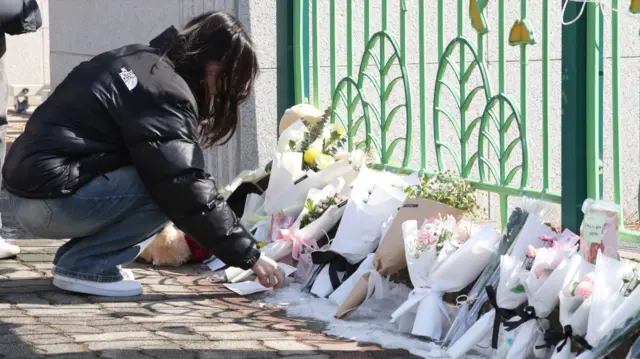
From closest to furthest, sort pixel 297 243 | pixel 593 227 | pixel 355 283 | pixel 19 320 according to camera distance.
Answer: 1. pixel 593 227
2. pixel 19 320
3. pixel 355 283
4. pixel 297 243

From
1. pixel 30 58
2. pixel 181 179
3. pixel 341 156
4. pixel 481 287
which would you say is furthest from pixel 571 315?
pixel 30 58

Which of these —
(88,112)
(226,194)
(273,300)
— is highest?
(88,112)

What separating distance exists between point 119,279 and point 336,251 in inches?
35.1

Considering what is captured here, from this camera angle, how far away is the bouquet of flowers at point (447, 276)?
3453 millimetres

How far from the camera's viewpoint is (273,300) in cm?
406

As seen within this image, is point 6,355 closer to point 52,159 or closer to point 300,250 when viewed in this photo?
point 52,159

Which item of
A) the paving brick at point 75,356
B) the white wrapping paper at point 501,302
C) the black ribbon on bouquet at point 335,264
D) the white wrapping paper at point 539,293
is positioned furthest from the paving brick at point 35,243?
the white wrapping paper at point 539,293

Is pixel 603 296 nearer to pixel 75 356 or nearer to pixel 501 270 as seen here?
pixel 501 270

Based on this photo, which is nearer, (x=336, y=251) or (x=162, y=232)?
(x=336, y=251)

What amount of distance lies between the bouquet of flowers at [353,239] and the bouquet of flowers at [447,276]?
22.0 inches

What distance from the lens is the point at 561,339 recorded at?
117 inches

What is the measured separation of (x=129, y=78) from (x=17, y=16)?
46.1 inches

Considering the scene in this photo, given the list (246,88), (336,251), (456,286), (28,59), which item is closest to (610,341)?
(456,286)

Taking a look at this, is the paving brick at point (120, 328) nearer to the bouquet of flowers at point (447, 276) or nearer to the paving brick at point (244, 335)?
the paving brick at point (244, 335)
